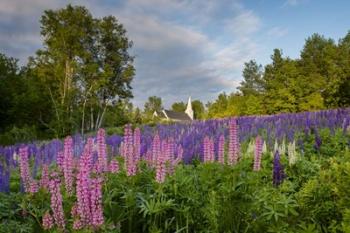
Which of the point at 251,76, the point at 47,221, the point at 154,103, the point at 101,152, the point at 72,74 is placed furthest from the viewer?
the point at 154,103

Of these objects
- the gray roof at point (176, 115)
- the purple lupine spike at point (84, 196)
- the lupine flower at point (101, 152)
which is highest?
the gray roof at point (176, 115)

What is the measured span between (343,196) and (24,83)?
42996 millimetres

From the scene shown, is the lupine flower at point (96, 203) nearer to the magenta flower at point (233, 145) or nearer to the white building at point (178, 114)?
the magenta flower at point (233, 145)

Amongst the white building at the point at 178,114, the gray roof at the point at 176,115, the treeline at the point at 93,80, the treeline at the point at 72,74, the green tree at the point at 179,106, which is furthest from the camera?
the green tree at the point at 179,106

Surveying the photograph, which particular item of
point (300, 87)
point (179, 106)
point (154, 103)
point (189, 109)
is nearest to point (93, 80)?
point (300, 87)

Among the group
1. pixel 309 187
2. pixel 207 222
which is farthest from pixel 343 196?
pixel 207 222

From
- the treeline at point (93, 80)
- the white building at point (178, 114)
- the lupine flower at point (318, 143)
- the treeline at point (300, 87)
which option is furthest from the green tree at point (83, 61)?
the white building at point (178, 114)

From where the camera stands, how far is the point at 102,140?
3.19 metres

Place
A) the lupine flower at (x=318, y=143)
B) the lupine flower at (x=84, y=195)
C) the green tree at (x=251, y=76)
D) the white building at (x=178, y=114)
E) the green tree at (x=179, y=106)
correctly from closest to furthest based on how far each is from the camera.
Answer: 1. the lupine flower at (x=84, y=195)
2. the lupine flower at (x=318, y=143)
3. the green tree at (x=251, y=76)
4. the white building at (x=178, y=114)
5. the green tree at (x=179, y=106)

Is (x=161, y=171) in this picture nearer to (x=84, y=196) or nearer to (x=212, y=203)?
(x=212, y=203)

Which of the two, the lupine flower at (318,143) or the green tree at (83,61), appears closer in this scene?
the lupine flower at (318,143)

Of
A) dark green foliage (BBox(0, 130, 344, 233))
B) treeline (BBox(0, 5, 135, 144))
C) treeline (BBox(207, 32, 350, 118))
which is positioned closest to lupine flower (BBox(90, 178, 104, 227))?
dark green foliage (BBox(0, 130, 344, 233))

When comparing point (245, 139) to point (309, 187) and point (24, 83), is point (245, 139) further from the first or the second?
point (24, 83)

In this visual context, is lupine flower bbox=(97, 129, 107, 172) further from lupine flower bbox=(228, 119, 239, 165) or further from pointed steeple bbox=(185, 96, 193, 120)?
pointed steeple bbox=(185, 96, 193, 120)
